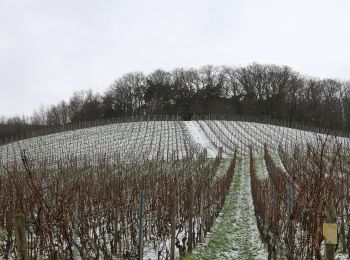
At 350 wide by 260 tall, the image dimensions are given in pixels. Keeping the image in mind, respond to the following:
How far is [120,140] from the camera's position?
126ft

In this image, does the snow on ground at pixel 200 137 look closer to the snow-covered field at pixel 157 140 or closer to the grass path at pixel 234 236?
the snow-covered field at pixel 157 140

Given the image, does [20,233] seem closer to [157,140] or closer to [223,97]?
[157,140]

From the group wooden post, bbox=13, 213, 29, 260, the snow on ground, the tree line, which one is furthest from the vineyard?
the tree line

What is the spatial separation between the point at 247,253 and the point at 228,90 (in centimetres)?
6502

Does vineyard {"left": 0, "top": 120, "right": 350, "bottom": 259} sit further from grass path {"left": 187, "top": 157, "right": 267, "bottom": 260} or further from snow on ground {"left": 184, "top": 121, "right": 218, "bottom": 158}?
snow on ground {"left": 184, "top": 121, "right": 218, "bottom": 158}

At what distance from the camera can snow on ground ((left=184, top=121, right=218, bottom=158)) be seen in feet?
107

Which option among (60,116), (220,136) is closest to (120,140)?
(220,136)

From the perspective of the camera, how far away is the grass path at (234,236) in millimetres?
8133

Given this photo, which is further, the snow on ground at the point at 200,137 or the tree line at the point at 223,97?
the tree line at the point at 223,97

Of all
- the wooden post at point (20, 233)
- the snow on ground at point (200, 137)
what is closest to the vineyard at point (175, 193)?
the wooden post at point (20, 233)

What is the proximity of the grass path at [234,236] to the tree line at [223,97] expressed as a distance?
154 feet

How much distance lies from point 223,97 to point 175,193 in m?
61.2

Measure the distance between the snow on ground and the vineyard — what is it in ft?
0.44

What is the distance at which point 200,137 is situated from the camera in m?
39.0
